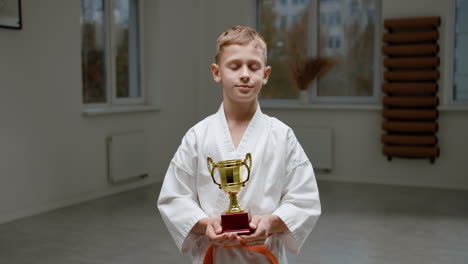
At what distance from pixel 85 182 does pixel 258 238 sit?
3814 millimetres

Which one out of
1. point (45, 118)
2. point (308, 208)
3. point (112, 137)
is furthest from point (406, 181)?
point (308, 208)

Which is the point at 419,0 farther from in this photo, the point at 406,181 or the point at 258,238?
the point at 258,238

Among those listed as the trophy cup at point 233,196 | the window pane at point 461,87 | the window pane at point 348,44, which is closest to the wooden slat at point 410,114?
the window pane at point 461,87

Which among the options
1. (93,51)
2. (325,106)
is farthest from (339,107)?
(93,51)

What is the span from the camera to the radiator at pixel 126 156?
5184mm

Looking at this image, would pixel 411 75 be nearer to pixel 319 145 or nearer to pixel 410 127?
pixel 410 127

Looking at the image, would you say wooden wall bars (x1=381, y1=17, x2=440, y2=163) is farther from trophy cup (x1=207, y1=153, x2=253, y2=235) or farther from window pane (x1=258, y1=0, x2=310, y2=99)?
trophy cup (x1=207, y1=153, x2=253, y2=235)

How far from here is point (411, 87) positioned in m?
5.48

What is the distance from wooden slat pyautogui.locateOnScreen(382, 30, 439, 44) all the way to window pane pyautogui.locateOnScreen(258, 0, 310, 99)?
42.7 inches

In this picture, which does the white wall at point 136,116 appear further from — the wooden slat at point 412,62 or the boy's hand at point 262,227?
the boy's hand at point 262,227

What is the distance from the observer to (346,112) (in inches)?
234

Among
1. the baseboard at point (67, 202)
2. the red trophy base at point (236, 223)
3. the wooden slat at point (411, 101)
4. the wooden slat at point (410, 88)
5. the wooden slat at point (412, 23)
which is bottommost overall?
the baseboard at point (67, 202)

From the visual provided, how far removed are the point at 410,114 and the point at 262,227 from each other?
4498 millimetres

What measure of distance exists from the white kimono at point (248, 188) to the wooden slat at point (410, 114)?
4276mm
